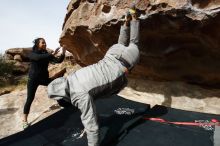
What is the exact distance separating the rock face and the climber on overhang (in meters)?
0.48

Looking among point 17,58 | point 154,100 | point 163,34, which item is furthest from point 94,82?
point 17,58

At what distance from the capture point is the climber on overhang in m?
3.48

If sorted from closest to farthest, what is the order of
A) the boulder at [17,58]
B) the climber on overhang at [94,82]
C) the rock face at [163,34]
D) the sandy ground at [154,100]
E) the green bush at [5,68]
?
the climber on overhang at [94,82], the rock face at [163,34], the sandy ground at [154,100], the green bush at [5,68], the boulder at [17,58]

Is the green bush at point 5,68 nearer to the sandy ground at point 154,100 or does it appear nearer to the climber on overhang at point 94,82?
the sandy ground at point 154,100

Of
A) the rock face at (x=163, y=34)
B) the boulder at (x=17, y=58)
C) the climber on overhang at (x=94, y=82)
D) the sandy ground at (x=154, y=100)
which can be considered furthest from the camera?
the boulder at (x=17, y=58)

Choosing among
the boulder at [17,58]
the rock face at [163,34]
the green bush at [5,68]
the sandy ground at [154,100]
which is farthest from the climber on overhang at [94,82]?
the boulder at [17,58]

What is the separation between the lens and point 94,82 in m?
3.60

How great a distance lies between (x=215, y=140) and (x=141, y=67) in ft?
7.32

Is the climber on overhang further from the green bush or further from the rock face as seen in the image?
the green bush

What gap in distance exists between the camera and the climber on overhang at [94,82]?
3.48 meters

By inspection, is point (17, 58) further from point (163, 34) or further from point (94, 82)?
point (94, 82)

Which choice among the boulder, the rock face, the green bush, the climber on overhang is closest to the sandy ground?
the rock face

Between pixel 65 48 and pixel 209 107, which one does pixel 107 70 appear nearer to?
pixel 209 107

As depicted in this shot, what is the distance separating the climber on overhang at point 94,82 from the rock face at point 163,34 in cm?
48
